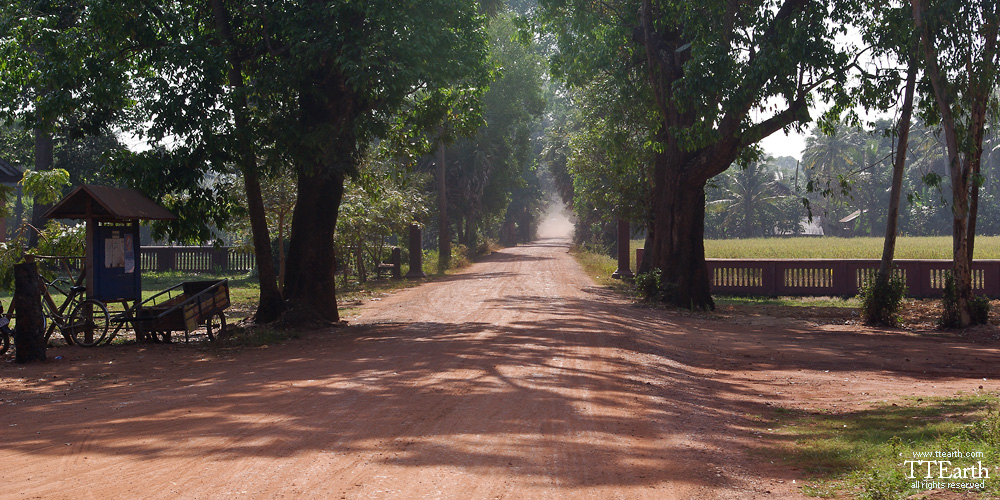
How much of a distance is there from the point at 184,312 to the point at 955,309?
1325 cm

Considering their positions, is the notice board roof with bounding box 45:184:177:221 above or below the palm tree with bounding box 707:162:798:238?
below

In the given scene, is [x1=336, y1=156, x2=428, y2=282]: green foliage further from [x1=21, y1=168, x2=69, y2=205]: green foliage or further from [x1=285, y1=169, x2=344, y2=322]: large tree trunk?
[x1=21, y1=168, x2=69, y2=205]: green foliage

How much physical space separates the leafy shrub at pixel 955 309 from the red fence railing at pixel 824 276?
21.7ft

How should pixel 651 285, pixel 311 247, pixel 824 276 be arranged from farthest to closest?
pixel 824 276
pixel 651 285
pixel 311 247

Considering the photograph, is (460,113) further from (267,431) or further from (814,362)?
(267,431)

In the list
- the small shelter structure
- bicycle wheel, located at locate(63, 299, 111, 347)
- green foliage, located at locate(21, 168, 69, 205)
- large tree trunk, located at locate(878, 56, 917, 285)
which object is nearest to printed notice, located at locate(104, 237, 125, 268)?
the small shelter structure

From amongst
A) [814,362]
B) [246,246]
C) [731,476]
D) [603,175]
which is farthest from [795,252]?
[731,476]

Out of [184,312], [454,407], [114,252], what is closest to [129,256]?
[114,252]

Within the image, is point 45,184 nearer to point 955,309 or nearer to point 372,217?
point 372,217

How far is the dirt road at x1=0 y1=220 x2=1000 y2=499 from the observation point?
16.5 ft

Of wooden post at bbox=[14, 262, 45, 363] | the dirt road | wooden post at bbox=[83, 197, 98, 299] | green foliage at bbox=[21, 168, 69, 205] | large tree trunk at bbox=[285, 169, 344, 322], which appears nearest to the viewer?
the dirt road

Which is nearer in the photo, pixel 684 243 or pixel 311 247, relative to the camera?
pixel 311 247

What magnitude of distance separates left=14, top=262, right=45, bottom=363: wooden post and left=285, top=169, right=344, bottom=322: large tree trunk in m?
4.76

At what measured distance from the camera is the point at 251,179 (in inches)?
551
